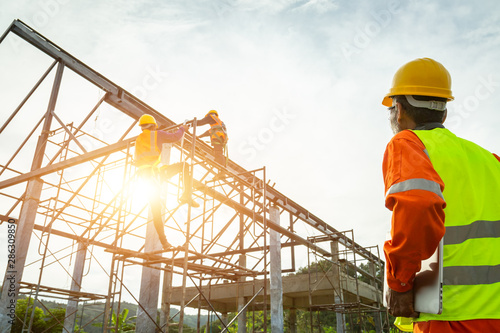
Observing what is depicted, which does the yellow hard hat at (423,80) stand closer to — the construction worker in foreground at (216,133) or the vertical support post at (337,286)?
the construction worker in foreground at (216,133)

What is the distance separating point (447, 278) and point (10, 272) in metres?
12.2

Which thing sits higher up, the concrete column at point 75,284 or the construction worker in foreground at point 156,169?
the construction worker in foreground at point 156,169

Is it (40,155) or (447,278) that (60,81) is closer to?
(40,155)

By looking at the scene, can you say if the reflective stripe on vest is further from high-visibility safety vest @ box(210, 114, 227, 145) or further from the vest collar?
high-visibility safety vest @ box(210, 114, 227, 145)

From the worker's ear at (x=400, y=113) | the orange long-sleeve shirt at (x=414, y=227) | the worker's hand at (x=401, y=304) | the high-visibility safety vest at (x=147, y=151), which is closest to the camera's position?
the orange long-sleeve shirt at (x=414, y=227)

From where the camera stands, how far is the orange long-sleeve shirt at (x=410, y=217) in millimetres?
1505

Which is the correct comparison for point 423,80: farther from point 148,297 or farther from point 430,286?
point 148,297

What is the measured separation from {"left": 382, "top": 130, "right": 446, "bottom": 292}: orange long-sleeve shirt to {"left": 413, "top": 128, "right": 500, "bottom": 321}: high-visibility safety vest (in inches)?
3.8

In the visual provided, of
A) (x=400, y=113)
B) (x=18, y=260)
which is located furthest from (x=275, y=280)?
(x=400, y=113)

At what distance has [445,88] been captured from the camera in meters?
2.05

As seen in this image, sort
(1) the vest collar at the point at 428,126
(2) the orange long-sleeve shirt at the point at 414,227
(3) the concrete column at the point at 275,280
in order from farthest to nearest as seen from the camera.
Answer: (3) the concrete column at the point at 275,280
(1) the vest collar at the point at 428,126
(2) the orange long-sleeve shirt at the point at 414,227

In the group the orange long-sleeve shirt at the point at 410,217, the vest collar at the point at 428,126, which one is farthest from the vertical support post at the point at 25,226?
the orange long-sleeve shirt at the point at 410,217

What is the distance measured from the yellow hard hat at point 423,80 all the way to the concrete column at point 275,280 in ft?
43.2

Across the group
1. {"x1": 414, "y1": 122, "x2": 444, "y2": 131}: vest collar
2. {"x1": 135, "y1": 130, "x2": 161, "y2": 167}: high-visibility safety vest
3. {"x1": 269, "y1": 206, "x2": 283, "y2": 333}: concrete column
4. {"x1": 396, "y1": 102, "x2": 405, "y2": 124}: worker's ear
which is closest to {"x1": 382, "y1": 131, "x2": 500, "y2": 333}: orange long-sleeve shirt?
{"x1": 414, "y1": 122, "x2": 444, "y2": 131}: vest collar
